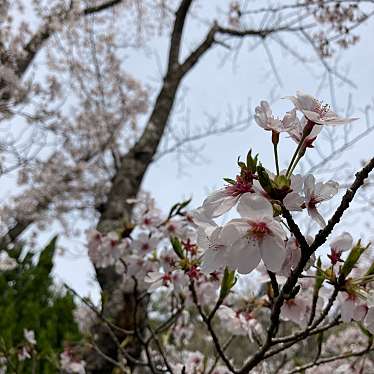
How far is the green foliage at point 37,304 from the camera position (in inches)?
257

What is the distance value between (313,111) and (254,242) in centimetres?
27

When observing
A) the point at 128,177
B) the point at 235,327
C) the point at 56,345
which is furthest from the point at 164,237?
the point at 56,345

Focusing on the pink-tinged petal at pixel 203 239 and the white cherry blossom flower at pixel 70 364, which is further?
the white cherry blossom flower at pixel 70 364

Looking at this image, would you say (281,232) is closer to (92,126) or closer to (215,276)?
(215,276)

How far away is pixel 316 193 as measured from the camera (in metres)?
0.86

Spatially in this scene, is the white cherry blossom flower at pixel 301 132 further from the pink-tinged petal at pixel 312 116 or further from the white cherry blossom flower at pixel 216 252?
the white cherry blossom flower at pixel 216 252

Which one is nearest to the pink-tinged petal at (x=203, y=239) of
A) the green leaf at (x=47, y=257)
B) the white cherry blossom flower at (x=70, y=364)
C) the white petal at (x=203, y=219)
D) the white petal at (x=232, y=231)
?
the white petal at (x=203, y=219)

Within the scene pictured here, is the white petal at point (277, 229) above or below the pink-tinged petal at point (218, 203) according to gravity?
below

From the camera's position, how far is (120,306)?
3197 millimetres

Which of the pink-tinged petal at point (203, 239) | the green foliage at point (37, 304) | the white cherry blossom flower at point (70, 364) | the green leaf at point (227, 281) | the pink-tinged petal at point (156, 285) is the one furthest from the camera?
the green foliage at point (37, 304)

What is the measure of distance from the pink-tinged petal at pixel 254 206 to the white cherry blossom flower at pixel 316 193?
14cm

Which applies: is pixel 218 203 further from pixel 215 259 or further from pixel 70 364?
pixel 70 364

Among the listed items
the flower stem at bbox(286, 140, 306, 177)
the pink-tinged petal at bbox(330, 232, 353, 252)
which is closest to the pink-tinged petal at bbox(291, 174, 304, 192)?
the flower stem at bbox(286, 140, 306, 177)

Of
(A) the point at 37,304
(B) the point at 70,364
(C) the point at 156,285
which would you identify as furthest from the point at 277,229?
(A) the point at 37,304
